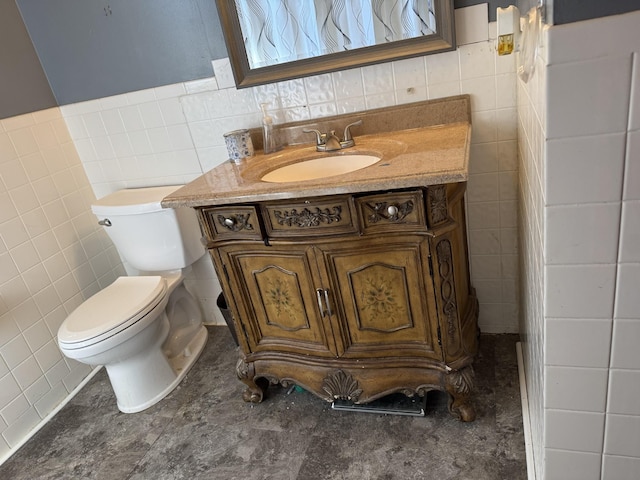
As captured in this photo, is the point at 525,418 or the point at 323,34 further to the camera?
the point at 323,34

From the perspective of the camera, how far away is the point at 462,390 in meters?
1.43

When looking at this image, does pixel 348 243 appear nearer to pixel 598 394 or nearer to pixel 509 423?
pixel 598 394

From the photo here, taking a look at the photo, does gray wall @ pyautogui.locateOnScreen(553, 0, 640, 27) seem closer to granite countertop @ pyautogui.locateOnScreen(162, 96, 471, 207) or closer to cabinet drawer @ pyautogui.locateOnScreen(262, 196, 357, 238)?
granite countertop @ pyautogui.locateOnScreen(162, 96, 471, 207)

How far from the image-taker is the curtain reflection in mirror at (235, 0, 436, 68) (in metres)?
1.47

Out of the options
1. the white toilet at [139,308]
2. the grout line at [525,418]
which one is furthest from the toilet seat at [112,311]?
the grout line at [525,418]

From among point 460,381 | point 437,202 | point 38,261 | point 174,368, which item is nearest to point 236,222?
point 437,202

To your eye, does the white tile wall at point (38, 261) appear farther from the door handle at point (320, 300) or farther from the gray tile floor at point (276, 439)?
the door handle at point (320, 300)

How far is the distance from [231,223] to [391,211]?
495 millimetres

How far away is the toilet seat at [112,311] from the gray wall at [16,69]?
0.83 meters

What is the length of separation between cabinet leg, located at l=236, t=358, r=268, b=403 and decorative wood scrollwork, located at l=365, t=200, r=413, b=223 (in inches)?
30.7

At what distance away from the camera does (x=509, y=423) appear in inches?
58.4

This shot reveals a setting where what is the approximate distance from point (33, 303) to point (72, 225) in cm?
38

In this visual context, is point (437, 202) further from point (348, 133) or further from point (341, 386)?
point (341, 386)

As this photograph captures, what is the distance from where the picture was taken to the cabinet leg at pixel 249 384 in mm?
1678
